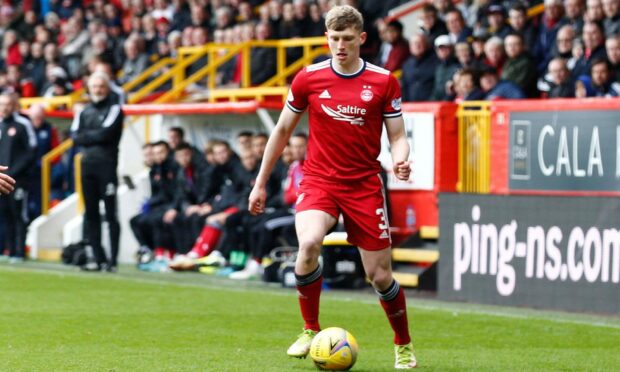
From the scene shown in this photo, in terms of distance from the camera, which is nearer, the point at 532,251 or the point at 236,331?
the point at 236,331

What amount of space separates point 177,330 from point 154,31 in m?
15.3

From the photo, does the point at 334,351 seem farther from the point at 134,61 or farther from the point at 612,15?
the point at 134,61

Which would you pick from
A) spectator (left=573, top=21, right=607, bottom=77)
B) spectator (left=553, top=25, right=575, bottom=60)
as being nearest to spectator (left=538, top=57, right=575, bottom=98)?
spectator (left=573, top=21, right=607, bottom=77)

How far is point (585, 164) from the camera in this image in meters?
13.1

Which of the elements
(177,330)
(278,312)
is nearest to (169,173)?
(278,312)

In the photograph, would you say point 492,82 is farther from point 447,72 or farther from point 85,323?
point 85,323

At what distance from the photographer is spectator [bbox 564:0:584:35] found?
15648 mm

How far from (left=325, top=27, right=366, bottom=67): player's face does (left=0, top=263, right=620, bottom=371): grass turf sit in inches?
73.3

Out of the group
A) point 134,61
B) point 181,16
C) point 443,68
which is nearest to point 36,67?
point 134,61

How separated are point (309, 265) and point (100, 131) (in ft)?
26.8

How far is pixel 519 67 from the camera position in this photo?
15.3m

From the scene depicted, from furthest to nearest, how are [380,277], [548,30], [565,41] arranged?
[548,30] → [565,41] → [380,277]

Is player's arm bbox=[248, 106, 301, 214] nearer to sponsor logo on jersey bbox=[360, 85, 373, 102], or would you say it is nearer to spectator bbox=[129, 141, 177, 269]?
sponsor logo on jersey bbox=[360, 85, 373, 102]

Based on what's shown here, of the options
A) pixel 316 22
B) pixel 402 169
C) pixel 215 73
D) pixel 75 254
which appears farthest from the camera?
pixel 215 73
